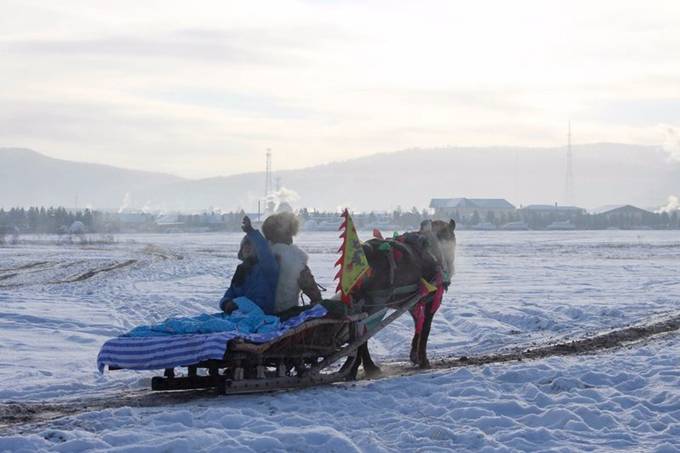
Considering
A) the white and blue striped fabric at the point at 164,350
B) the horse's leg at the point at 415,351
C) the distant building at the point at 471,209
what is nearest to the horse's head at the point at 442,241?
the horse's leg at the point at 415,351

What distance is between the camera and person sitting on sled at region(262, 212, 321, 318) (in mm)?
10641

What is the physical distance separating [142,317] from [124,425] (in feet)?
35.7

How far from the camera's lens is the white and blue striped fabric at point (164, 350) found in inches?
363

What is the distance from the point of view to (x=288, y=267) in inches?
419

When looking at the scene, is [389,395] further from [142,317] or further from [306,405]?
[142,317]

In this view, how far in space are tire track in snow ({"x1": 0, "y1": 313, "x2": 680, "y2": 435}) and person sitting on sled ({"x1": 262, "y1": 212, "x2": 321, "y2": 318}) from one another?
4.26 ft

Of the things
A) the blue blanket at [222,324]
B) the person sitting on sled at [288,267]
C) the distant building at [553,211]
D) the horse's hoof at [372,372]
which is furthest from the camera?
the distant building at [553,211]

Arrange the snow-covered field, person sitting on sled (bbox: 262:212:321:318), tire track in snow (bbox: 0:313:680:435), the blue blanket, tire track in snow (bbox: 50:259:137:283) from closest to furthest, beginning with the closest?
the snow-covered field → tire track in snow (bbox: 0:313:680:435) → the blue blanket → person sitting on sled (bbox: 262:212:321:318) → tire track in snow (bbox: 50:259:137:283)

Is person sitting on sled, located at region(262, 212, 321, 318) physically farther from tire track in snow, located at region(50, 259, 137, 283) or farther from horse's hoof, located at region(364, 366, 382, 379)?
tire track in snow, located at region(50, 259, 137, 283)

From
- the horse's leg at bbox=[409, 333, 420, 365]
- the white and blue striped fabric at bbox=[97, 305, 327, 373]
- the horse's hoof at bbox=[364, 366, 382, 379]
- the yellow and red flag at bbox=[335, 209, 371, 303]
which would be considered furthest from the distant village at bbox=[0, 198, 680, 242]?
the white and blue striped fabric at bbox=[97, 305, 327, 373]

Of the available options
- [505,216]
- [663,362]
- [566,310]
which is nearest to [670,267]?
[566,310]

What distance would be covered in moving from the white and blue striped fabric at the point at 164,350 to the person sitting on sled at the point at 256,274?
1.15 metres

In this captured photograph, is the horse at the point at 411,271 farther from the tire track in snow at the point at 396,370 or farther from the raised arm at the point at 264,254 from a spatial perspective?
the raised arm at the point at 264,254

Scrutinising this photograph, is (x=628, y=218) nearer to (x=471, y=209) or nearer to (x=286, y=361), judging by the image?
(x=471, y=209)
